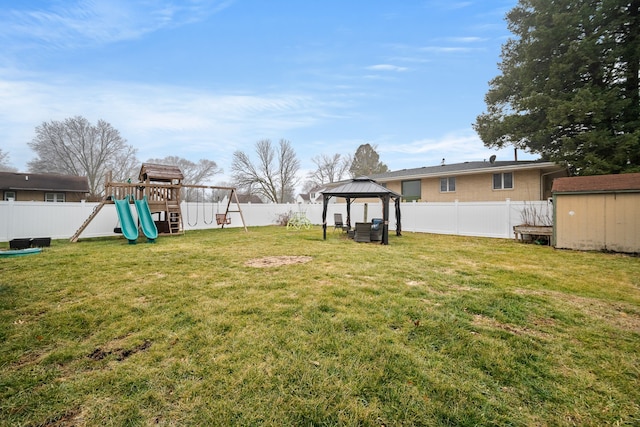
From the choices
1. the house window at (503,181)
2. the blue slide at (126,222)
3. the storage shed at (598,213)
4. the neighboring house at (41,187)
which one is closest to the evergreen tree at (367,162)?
the house window at (503,181)

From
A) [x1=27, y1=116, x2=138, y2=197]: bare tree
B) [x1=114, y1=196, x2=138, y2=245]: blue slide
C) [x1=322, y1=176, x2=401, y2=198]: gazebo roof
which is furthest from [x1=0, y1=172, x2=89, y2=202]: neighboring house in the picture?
[x1=322, y1=176, x2=401, y2=198]: gazebo roof

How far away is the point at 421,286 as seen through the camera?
4.28 metres

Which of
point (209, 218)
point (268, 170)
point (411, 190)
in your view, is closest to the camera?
point (209, 218)

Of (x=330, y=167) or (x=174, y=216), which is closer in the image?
(x=174, y=216)

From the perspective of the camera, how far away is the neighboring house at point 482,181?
14.0 metres

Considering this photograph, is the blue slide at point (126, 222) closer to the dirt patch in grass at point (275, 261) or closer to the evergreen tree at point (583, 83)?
the dirt patch in grass at point (275, 261)

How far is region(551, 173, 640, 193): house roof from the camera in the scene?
703 centimetres

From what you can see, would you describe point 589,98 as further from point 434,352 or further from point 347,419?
point 347,419

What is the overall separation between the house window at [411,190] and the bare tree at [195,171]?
1059 inches

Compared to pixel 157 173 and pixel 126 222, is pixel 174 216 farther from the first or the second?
pixel 126 222

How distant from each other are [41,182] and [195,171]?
606 inches

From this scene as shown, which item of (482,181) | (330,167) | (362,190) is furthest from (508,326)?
(330,167)

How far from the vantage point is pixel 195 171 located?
116 ft

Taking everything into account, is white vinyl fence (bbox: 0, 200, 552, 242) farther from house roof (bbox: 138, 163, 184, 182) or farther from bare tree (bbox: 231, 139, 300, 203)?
bare tree (bbox: 231, 139, 300, 203)
